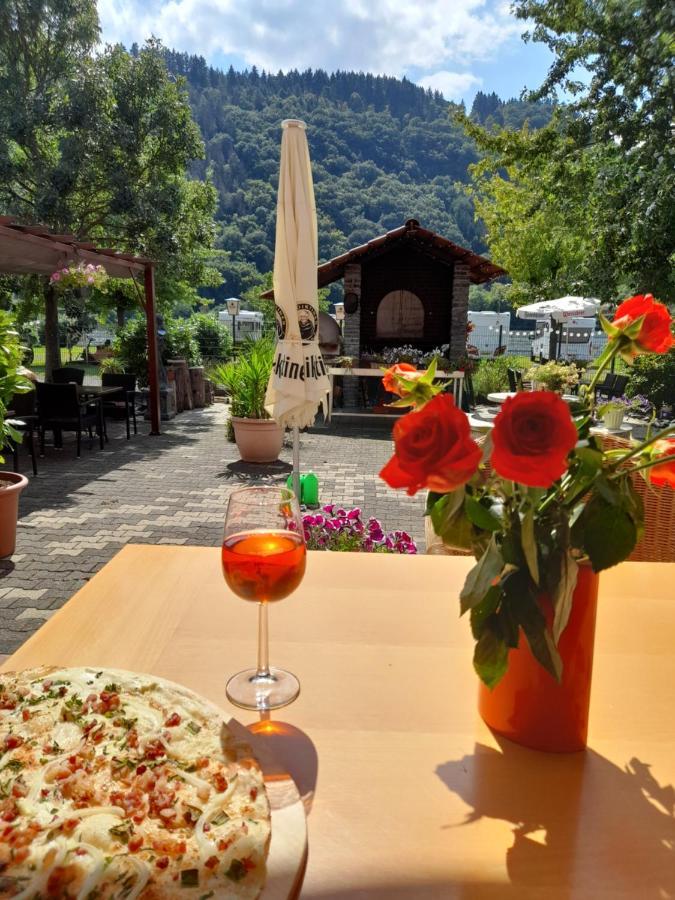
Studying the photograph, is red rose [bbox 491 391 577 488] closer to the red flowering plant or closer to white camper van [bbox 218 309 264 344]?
the red flowering plant

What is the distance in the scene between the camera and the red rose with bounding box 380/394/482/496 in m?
0.68

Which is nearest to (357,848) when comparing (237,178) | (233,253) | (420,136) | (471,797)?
(471,797)

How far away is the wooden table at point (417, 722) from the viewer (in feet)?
2.49

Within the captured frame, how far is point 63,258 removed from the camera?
8711mm

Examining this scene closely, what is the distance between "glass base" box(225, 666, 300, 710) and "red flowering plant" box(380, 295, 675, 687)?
1.30 feet

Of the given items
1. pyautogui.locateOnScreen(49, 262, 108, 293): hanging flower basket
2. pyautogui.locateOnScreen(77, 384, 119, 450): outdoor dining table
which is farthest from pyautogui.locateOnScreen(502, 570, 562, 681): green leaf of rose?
pyautogui.locateOnScreen(77, 384, 119, 450): outdoor dining table

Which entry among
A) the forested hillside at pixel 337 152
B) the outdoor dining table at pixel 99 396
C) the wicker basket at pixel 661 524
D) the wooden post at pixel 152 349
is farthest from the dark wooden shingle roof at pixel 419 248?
the forested hillside at pixel 337 152

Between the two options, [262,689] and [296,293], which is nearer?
[262,689]

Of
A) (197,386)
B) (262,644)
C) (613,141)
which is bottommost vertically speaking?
(197,386)

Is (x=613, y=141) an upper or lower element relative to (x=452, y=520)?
upper

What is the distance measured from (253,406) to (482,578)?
7.83 m

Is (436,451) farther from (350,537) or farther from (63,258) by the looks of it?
(63,258)

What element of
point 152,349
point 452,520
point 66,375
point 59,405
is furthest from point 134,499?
point 452,520

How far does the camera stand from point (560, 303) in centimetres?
1571
